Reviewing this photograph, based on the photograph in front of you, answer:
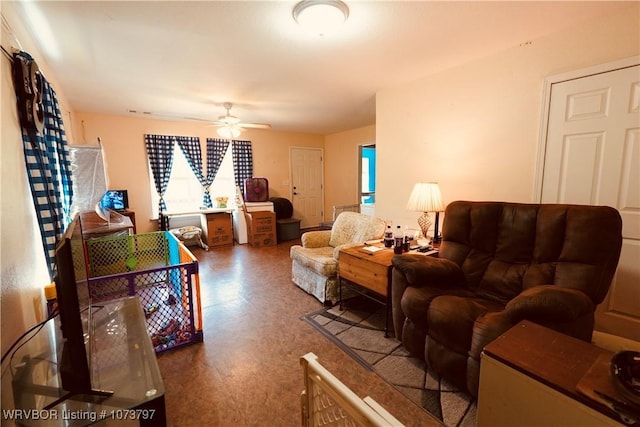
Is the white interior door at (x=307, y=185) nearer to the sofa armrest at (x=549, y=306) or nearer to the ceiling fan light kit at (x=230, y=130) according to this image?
the ceiling fan light kit at (x=230, y=130)

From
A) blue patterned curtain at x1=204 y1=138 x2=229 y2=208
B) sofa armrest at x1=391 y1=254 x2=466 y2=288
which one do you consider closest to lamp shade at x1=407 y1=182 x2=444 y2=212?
sofa armrest at x1=391 y1=254 x2=466 y2=288

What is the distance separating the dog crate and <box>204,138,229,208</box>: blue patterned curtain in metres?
2.36

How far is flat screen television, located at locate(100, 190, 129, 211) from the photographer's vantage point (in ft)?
14.1

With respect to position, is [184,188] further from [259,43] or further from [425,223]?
[425,223]

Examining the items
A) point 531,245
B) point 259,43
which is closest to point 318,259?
point 531,245

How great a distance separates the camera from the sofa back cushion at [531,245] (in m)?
1.59

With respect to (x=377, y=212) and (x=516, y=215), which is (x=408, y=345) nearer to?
(x=516, y=215)

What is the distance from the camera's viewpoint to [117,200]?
14.5 ft

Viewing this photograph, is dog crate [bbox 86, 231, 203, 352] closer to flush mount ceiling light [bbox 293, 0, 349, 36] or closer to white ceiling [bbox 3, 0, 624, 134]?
white ceiling [bbox 3, 0, 624, 134]

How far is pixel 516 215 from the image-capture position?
6.48 feet

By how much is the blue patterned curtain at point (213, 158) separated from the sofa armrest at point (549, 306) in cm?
518

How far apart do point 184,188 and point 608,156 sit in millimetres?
5721

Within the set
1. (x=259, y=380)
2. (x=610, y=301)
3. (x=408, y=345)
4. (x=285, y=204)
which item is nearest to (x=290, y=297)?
(x=259, y=380)

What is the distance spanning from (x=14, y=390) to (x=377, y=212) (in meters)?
3.34
